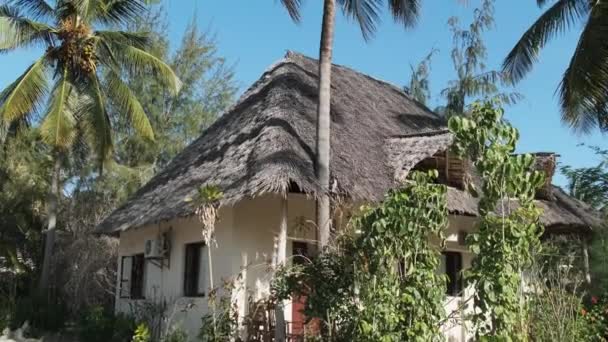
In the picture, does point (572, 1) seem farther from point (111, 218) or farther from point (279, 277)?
point (111, 218)

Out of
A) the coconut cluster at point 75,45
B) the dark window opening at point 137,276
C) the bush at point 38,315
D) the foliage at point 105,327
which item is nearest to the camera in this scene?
the foliage at point 105,327

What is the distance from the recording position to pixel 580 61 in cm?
1162

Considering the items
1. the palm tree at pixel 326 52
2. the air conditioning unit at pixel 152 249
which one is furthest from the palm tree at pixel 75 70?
the palm tree at pixel 326 52

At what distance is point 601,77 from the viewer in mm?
11562

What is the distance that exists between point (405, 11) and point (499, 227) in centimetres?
582

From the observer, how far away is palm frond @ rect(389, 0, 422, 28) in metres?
10.4

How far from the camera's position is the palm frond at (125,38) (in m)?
15.1

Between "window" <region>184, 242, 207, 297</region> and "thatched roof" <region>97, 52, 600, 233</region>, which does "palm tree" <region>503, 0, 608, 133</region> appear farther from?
"window" <region>184, 242, 207, 297</region>

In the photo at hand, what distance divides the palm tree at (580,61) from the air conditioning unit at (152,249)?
786 centimetres

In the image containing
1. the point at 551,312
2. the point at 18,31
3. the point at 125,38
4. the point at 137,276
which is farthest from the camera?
the point at 125,38

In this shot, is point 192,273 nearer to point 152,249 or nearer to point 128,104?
point 152,249

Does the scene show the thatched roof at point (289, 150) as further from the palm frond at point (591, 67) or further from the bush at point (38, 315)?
the bush at point (38, 315)

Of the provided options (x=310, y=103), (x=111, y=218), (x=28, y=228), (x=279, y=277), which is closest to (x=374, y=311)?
(x=279, y=277)

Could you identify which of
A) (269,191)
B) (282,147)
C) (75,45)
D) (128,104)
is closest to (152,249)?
(282,147)
